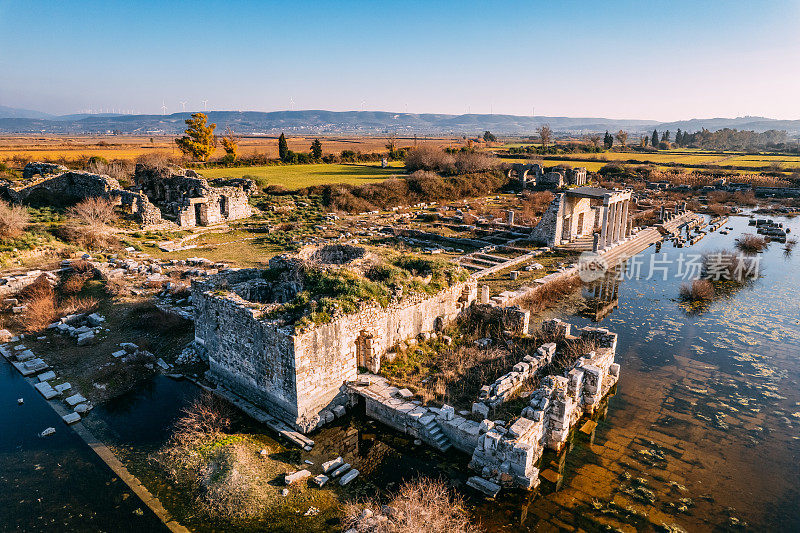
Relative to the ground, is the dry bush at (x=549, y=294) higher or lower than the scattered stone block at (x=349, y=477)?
higher

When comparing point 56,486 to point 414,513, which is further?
point 56,486

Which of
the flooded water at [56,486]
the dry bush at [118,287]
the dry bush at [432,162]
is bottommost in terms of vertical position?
the flooded water at [56,486]

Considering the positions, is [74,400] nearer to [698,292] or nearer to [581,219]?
[698,292]

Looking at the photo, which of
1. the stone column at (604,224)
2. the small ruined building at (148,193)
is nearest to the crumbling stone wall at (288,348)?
the stone column at (604,224)

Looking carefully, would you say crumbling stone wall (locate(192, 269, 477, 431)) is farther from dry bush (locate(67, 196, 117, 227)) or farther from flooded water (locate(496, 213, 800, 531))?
dry bush (locate(67, 196, 117, 227))

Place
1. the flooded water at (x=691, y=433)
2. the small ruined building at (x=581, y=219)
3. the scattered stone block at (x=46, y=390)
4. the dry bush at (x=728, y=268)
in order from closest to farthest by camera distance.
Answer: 1. the flooded water at (x=691, y=433)
2. the scattered stone block at (x=46, y=390)
3. the dry bush at (x=728, y=268)
4. the small ruined building at (x=581, y=219)

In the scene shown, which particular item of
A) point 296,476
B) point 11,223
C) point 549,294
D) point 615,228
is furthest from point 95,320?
point 615,228

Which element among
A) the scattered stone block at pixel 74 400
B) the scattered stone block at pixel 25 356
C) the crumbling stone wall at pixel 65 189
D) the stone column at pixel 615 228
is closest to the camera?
the scattered stone block at pixel 74 400

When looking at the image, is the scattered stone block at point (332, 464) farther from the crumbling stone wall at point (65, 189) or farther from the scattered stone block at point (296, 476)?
the crumbling stone wall at point (65, 189)
